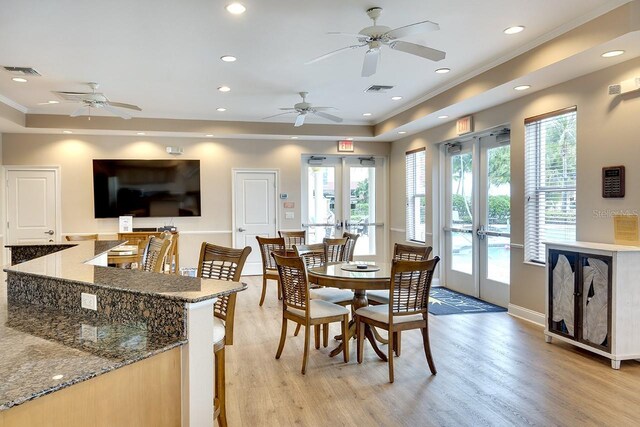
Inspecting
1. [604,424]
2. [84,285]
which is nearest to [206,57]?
[84,285]

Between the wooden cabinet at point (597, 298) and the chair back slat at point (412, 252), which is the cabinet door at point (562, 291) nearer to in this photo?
the wooden cabinet at point (597, 298)

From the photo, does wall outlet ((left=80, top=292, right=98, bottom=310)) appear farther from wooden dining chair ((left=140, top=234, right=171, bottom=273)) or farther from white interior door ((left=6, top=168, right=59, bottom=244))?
white interior door ((left=6, top=168, right=59, bottom=244))

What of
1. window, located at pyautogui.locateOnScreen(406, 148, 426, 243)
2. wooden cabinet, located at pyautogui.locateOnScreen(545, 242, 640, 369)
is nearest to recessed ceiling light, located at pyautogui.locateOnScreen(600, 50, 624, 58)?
wooden cabinet, located at pyautogui.locateOnScreen(545, 242, 640, 369)

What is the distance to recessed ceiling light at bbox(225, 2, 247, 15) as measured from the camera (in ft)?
10.4

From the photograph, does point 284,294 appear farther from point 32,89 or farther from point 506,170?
point 32,89

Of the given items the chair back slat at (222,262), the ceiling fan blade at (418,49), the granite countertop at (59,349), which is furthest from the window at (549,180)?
the granite countertop at (59,349)

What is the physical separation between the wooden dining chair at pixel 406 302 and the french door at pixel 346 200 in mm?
5020

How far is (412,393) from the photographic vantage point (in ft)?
10.2

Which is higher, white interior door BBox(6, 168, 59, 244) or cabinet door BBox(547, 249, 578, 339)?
white interior door BBox(6, 168, 59, 244)

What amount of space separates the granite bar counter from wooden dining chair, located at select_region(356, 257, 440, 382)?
5.81ft

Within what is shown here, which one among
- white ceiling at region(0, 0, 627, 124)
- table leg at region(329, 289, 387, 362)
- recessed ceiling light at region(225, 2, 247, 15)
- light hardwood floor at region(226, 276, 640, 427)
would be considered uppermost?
white ceiling at region(0, 0, 627, 124)

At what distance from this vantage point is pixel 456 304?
5.82 metres

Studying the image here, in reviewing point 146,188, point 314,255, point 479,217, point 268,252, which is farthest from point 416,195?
point 146,188

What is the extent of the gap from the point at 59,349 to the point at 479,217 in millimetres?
5646
